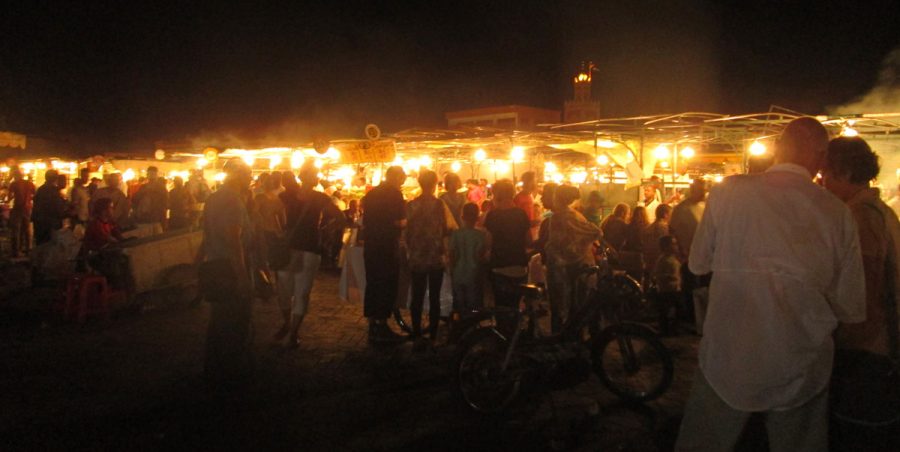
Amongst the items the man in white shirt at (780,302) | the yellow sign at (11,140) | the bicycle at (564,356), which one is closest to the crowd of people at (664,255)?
the man in white shirt at (780,302)

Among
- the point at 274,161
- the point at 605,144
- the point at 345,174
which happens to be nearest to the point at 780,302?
the point at 605,144

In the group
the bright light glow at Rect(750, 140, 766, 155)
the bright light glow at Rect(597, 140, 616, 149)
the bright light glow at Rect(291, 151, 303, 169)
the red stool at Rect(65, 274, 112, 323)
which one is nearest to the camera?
the red stool at Rect(65, 274, 112, 323)

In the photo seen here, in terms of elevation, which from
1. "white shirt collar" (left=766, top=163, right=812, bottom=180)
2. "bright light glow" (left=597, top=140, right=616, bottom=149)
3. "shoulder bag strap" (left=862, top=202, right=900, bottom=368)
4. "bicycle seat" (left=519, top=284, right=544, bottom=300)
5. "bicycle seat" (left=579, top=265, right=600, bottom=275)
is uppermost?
"bright light glow" (left=597, top=140, right=616, bottom=149)

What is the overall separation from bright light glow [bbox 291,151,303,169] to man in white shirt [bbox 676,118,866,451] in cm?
1605

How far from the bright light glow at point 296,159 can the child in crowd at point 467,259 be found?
38.1 ft

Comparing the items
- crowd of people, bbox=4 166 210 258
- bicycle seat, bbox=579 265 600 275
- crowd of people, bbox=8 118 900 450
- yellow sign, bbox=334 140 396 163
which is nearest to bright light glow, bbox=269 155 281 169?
crowd of people, bbox=4 166 210 258

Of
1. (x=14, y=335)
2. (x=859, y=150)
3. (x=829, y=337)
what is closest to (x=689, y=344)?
(x=859, y=150)

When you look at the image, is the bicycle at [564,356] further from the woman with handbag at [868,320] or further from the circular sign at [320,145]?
the circular sign at [320,145]

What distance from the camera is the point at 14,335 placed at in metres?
7.41

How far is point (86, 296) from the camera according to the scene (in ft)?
26.3

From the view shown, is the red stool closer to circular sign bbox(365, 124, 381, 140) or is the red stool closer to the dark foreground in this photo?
the dark foreground

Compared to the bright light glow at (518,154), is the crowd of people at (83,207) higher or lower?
lower

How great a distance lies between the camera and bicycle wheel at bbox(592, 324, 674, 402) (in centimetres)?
521

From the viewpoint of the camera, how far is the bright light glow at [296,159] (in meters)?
17.6
